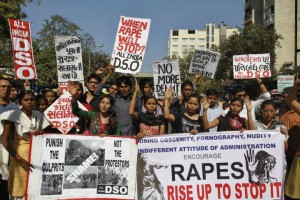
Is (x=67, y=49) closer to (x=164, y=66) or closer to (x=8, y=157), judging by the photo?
(x=164, y=66)

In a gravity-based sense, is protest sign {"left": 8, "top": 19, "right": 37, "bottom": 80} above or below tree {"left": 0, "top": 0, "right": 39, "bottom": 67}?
below

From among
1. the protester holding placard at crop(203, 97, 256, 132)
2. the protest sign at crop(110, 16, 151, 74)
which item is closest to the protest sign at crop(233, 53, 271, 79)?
the protest sign at crop(110, 16, 151, 74)

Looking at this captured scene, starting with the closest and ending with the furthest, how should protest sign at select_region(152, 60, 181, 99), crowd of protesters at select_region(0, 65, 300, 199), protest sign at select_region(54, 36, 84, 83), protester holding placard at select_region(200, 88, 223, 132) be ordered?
crowd of protesters at select_region(0, 65, 300, 199)
protester holding placard at select_region(200, 88, 223, 132)
protest sign at select_region(152, 60, 181, 99)
protest sign at select_region(54, 36, 84, 83)

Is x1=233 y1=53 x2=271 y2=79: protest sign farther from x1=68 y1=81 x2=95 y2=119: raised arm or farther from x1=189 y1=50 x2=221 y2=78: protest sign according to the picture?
x1=68 y1=81 x2=95 y2=119: raised arm

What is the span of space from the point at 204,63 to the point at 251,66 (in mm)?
1317

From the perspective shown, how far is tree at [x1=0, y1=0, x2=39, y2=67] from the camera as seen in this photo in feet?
92.1

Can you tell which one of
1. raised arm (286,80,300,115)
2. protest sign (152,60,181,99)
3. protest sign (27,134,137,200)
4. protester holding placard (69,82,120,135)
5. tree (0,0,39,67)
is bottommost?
protest sign (27,134,137,200)

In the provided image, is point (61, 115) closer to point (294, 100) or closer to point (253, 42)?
point (294, 100)

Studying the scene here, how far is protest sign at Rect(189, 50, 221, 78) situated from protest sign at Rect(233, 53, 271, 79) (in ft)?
2.65

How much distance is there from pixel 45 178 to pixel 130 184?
1196 mm

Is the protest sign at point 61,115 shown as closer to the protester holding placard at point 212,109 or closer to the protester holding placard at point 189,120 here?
the protester holding placard at point 189,120

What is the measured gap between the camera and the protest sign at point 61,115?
7.33 metres

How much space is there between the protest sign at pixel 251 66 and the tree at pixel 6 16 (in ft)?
65.8

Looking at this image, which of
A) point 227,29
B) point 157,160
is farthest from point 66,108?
point 227,29
